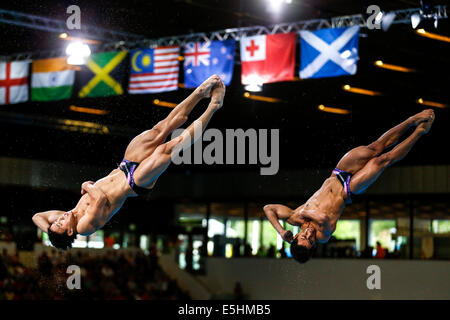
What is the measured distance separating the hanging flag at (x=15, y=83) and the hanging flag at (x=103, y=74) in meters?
1.46

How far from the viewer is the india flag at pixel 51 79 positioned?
703 inches

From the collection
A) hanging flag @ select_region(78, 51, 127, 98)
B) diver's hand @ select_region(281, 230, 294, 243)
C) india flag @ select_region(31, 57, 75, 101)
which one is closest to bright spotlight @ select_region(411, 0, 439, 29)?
diver's hand @ select_region(281, 230, 294, 243)

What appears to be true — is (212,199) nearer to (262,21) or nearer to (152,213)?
(152,213)

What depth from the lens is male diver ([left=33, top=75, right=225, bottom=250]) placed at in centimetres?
1120

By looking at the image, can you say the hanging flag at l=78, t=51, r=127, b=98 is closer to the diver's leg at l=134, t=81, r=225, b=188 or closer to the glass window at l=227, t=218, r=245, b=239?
the diver's leg at l=134, t=81, r=225, b=188

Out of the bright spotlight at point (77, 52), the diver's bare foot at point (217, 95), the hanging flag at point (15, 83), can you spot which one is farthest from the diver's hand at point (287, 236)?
the hanging flag at point (15, 83)

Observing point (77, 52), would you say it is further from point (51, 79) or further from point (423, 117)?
point (423, 117)

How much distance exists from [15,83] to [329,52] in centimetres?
701

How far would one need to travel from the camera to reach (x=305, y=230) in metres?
11.6

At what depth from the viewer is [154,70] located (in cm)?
1688

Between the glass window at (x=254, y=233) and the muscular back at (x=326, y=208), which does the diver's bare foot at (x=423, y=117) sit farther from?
the glass window at (x=254, y=233)

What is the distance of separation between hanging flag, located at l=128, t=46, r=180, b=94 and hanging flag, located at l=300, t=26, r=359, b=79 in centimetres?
259

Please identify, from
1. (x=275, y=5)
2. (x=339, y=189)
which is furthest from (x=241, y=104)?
(x=339, y=189)
